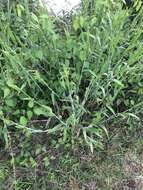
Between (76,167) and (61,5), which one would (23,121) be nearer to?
(76,167)

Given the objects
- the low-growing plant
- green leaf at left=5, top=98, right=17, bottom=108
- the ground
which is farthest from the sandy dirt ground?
the ground

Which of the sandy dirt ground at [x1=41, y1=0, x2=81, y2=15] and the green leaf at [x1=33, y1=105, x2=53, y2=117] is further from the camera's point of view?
the sandy dirt ground at [x1=41, y1=0, x2=81, y2=15]

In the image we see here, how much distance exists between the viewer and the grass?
2.04 m

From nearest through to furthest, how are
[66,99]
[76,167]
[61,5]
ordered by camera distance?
[66,99] < [76,167] < [61,5]

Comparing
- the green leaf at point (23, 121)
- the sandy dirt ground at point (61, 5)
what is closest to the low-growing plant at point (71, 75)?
the green leaf at point (23, 121)

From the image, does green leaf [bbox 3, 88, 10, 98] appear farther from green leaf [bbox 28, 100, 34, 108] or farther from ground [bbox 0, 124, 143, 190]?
ground [bbox 0, 124, 143, 190]

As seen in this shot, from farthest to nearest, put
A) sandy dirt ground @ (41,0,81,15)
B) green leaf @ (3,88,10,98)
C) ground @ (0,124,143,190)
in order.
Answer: sandy dirt ground @ (41,0,81,15)
ground @ (0,124,143,190)
green leaf @ (3,88,10,98)

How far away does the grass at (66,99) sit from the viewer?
2.04 metres

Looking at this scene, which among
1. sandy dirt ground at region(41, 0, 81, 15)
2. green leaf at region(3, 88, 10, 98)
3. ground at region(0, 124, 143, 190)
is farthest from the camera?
sandy dirt ground at region(41, 0, 81, 15)

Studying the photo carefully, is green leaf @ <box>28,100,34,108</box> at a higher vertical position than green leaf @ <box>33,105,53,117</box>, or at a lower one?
higher

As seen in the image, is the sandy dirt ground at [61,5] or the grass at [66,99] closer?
the grass at [66,99]

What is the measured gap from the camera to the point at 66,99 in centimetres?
206

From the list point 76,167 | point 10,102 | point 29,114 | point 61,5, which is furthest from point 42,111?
point 61,5

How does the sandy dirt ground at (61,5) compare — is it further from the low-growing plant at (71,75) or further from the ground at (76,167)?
the ground at (76,167)
